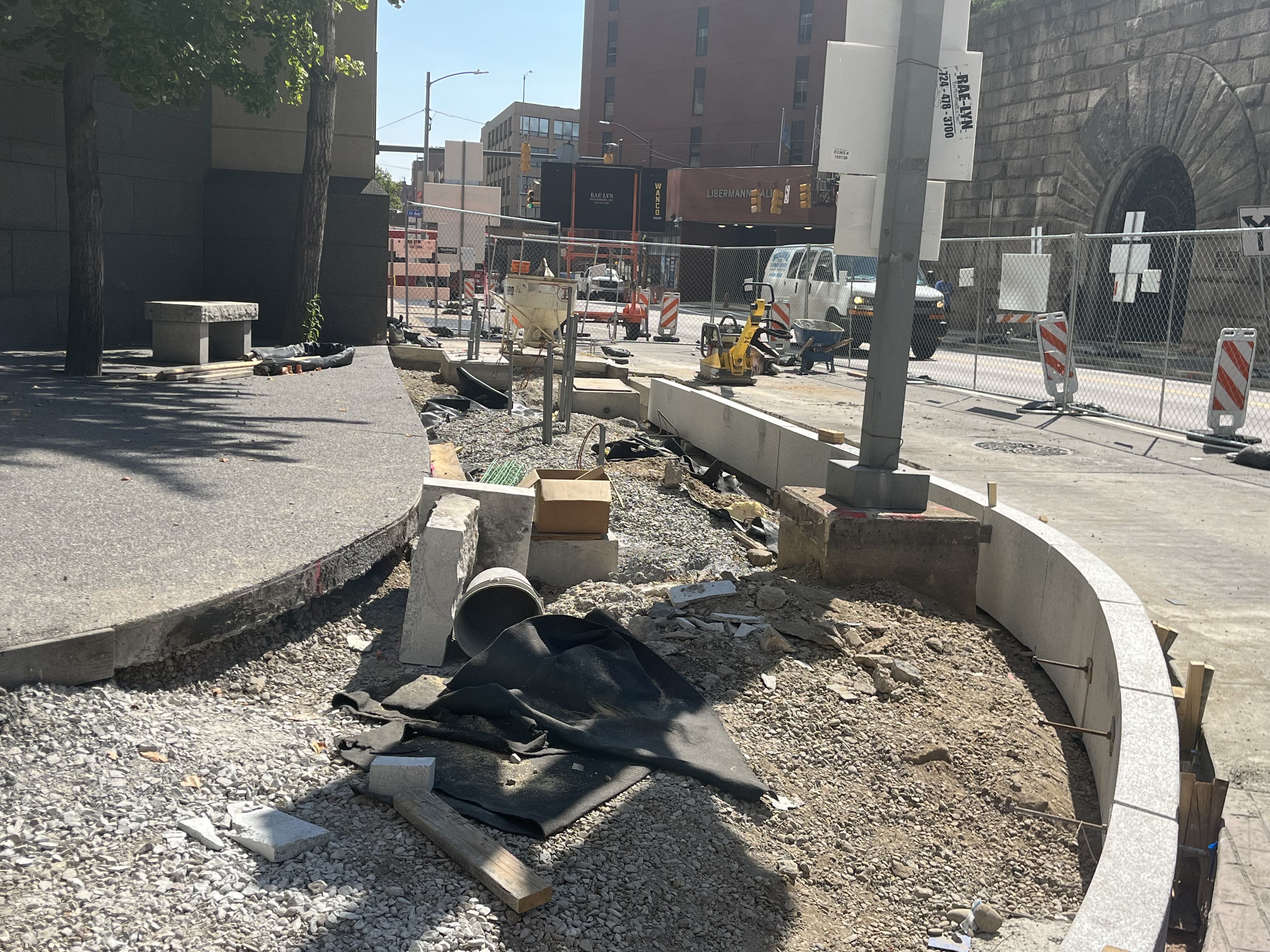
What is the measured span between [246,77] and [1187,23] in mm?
22842

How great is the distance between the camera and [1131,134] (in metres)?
27.9

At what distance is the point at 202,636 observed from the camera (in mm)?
4215

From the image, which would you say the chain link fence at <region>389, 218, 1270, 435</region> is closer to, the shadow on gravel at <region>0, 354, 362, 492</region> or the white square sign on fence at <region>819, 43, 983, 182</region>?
the shadow on gravel at <region>0, 354, 362, 492</region>

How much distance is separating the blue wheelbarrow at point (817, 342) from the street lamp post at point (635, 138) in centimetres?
5365

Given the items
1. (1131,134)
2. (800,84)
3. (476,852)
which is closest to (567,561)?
(476,852)

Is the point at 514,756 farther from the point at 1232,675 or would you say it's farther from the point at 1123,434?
the point at 1123,434

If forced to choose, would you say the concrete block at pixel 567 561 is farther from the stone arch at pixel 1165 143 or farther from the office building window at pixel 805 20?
the office building window at pixel 805 20

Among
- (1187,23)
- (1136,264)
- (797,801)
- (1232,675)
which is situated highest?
(1187,23)

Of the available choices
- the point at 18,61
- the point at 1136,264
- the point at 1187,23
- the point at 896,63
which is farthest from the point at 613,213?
the point at 896,63

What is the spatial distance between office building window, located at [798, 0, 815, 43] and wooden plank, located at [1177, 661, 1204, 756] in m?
70.3

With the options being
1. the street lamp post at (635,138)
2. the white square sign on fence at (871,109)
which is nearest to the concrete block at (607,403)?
the white square sign on fence at (871,109)

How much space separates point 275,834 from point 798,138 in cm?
7049

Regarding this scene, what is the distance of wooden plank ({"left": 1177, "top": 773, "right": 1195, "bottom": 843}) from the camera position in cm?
362

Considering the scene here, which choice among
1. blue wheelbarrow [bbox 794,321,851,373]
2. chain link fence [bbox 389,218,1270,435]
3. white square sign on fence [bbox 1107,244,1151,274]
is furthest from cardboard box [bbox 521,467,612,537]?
white square sign on fence [bbox 1107,244,1151,274]
